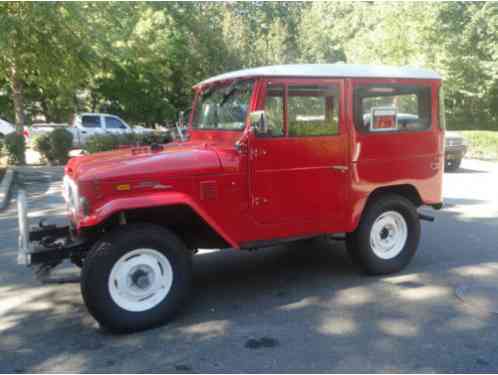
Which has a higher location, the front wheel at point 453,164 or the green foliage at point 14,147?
the green foliage at point 14,147

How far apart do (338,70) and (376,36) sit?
1988 centimetres

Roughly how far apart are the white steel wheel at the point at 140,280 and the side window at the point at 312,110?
1694 mm

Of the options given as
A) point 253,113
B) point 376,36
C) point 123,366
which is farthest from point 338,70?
point 376,36

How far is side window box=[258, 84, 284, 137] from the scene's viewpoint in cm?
446

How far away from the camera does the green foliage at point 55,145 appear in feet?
50.2

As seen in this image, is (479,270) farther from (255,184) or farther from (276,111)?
(276,111)

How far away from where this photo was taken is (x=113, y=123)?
22469 mm

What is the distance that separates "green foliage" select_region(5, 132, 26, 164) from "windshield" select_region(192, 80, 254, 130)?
11.3 meters

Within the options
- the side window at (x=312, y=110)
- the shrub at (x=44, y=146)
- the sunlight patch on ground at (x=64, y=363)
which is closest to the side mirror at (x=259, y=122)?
the side window at (x=312, y=110)

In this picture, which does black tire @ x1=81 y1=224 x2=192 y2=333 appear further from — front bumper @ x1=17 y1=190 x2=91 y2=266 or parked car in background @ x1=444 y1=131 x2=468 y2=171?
parked car in background @ x1=444 y1=131 x2=468 y2=171

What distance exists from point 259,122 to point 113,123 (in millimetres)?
19461

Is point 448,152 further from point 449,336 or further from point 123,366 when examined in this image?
point 123,366

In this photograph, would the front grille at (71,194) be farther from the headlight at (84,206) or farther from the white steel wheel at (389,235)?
the white steel wheel at (389,235)

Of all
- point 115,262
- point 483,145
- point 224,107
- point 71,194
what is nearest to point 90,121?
point 483,145
